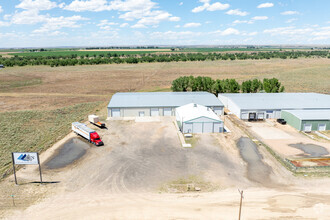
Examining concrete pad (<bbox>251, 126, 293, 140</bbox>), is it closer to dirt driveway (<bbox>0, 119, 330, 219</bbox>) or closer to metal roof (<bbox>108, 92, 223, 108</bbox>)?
dirt driveway (<bbox>0, 119, 330, 219</bbox>)

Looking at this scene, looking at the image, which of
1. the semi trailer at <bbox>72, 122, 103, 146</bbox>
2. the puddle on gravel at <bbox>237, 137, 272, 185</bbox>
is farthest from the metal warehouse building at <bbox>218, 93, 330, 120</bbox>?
the semi trailer at <bbox>72, 122, 103, 146</bbox>

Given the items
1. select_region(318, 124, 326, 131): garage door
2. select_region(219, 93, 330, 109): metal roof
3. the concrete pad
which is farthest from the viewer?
→ select_region(219, 93, 330, 109): metal roof

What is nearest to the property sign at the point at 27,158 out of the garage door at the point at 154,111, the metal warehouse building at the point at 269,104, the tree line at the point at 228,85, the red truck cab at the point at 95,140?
the red truck cab at the point at 95,140

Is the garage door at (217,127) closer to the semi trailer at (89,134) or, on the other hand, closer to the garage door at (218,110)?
the garage door at (218,110)

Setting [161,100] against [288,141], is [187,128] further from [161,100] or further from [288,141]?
[288,141]

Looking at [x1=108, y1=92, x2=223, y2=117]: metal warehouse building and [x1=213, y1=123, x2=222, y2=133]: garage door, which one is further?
[x1=108, y1=92, x2=223, y2=117]: metal warehouse building

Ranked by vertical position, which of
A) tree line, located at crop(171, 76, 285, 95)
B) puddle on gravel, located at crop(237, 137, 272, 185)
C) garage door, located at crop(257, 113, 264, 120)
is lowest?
puddle on gravel, located at crop(237, 137, 272, 185)
